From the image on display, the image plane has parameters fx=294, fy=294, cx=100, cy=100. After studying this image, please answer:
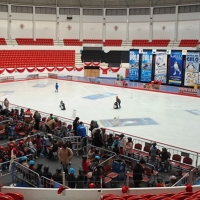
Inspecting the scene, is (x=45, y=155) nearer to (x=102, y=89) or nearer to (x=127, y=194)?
(x=127, y=194)

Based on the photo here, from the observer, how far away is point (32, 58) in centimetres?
4791

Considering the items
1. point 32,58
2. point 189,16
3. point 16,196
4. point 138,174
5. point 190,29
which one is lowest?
point 138,174

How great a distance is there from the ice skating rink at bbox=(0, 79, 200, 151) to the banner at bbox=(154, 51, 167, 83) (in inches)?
144

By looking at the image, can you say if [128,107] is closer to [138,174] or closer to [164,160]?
[164,160]

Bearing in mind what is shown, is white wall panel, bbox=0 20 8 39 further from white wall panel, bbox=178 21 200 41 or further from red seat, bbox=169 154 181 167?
red seat, bbox=169 154 181 167

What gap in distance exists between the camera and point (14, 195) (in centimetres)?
809

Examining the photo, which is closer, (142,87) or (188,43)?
(142,87)

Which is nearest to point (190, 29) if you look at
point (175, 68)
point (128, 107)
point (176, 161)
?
point (175, 68)

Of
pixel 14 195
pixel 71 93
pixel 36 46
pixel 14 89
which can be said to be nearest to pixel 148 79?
pixel 71 93

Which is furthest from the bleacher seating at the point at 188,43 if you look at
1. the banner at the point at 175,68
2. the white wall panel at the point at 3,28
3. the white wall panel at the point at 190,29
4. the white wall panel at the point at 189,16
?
the white wall panel at the point at 3,28

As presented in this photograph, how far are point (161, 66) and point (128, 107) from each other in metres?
11.8

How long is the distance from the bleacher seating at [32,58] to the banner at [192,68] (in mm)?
23258

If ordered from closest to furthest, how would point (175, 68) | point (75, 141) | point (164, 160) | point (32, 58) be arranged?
point (164, 160), point (75, 141), point (175, 68), point (32, 58)

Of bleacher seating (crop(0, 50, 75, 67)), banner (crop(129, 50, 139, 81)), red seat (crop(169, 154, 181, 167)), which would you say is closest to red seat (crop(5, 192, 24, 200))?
red seat (crop(169, 154, 181, 167))
